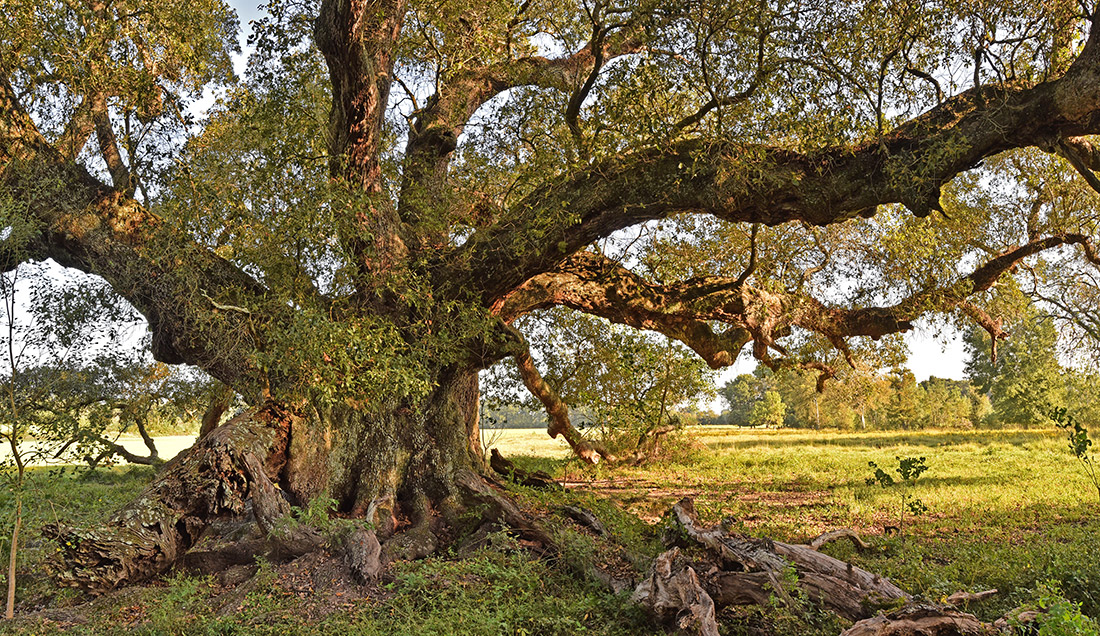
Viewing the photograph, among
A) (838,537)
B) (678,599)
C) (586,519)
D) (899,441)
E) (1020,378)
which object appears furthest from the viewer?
(1020,378)

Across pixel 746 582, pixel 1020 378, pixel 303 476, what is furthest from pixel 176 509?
pixel 1020 378

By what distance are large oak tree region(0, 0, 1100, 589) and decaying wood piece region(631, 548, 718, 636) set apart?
11.8 ft

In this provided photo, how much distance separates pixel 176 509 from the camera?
8.82m

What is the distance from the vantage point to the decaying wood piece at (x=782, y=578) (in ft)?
20.2

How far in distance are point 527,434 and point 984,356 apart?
108 ft

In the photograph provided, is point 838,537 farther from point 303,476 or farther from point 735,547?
point 303,476

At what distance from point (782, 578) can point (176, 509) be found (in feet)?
24.6

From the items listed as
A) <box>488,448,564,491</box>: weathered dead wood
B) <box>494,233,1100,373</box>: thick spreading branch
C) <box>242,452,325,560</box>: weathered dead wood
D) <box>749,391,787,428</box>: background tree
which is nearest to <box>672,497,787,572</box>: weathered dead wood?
<box>242,452,325,560</box>: weathered dead wood

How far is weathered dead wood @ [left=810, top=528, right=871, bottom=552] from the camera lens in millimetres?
7832

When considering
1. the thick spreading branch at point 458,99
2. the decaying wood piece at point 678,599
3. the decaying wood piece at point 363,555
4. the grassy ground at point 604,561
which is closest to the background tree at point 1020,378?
the grassy ground at point 604,561

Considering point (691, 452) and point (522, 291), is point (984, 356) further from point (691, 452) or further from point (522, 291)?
point (522, 291)

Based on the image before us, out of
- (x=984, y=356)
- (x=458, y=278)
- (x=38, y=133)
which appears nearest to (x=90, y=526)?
(x=458, y=278)

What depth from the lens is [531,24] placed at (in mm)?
13508

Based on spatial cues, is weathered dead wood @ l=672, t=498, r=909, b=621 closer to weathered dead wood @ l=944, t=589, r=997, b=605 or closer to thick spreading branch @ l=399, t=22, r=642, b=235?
weathered dead wood @ l=944, t=589, r=997, b=605
